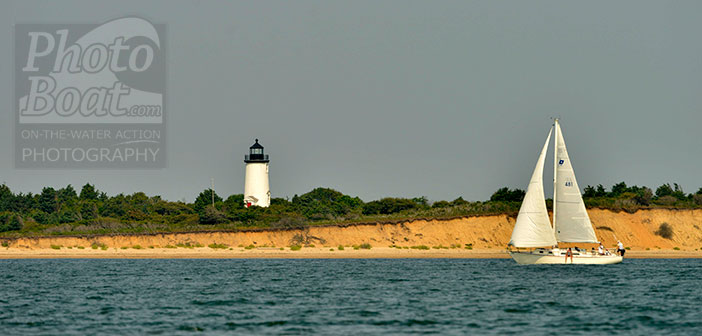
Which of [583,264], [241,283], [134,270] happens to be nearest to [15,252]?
[134,270]

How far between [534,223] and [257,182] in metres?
46.6

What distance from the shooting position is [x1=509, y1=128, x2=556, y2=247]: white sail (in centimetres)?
6366

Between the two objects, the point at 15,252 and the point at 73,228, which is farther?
the point at 73,228

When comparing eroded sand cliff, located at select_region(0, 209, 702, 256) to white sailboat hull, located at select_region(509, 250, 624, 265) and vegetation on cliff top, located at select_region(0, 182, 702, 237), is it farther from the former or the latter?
white sailboat hull, located at select_region(509, 250, 624, 265)

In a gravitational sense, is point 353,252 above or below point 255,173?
below

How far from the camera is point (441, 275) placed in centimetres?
5959

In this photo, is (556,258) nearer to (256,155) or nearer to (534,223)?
(534,223)

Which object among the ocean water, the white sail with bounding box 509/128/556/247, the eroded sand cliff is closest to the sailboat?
the white sail with bounding box 509/128/556/247

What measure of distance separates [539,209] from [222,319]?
1245 inches

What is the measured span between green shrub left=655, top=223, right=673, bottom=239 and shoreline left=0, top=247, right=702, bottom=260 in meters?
4.22

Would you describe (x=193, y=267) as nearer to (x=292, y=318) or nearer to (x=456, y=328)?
(x=292, y=318)

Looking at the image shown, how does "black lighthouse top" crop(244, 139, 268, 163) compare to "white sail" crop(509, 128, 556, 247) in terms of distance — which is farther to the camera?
"black lighthouse top" crop(244, 139, 268, 163)

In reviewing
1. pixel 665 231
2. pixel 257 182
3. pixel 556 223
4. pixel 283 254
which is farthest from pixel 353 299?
pixel 257 182

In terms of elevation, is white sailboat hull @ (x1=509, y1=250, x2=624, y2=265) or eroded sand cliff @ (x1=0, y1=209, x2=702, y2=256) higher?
eroded sand cliff @ (x1=0, y1=209, x2=702, y2=256)
